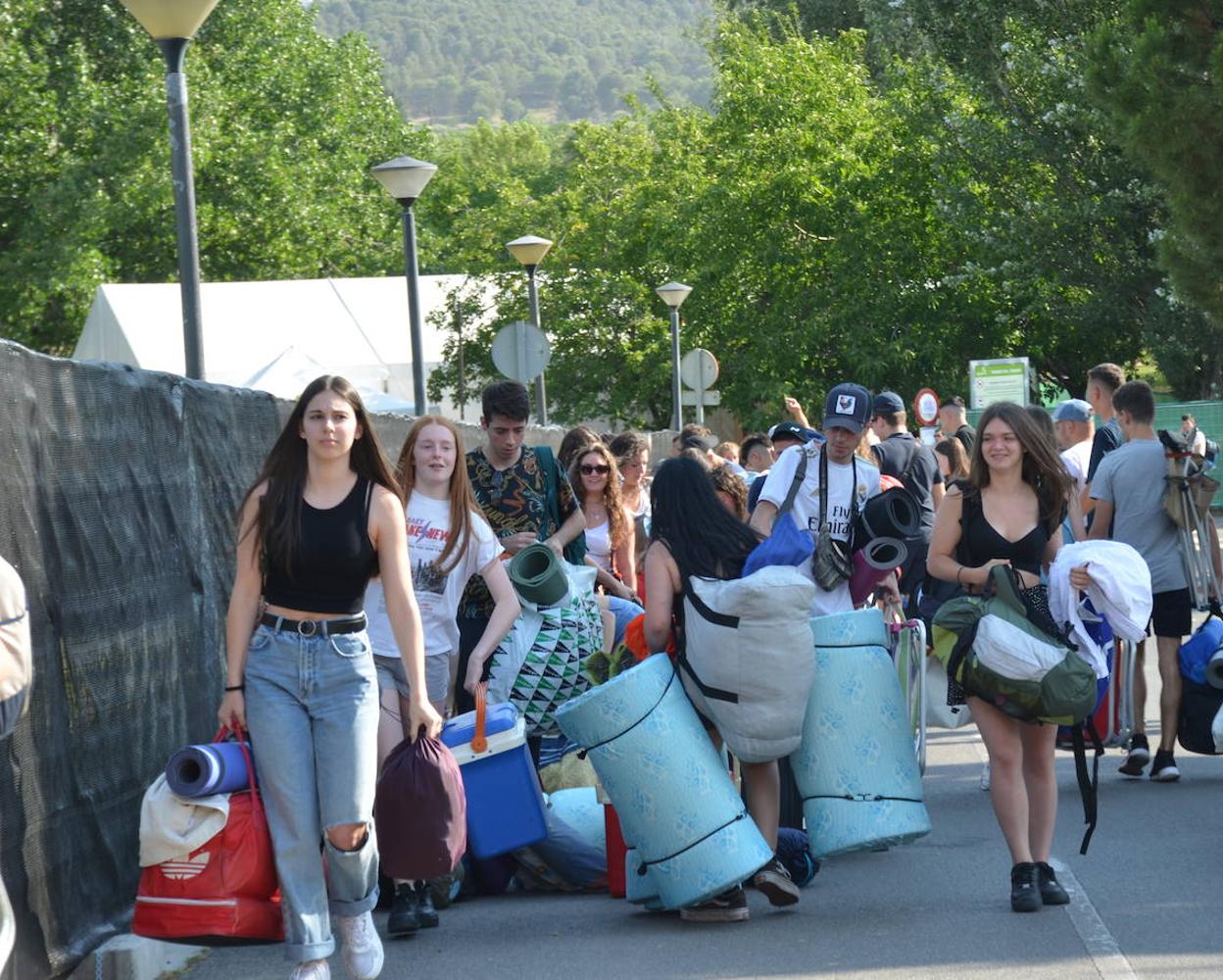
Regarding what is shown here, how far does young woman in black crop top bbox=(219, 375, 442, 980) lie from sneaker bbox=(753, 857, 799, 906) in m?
1.42

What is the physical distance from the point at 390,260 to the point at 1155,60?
35118 millimetres

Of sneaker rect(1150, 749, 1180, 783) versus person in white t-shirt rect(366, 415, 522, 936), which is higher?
person in white t-shirt rect(366, 415, 522, 936)

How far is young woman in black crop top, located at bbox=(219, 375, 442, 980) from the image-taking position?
538 cm

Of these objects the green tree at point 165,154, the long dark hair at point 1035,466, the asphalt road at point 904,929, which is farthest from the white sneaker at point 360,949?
the green tree at point 165,154

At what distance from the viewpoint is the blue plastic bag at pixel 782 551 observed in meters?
6.39

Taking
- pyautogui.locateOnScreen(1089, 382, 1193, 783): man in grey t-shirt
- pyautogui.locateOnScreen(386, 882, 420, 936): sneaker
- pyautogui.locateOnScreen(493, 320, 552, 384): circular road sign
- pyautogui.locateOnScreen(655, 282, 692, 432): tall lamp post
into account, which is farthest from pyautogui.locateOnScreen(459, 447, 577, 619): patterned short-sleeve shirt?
pyautogui.locateOnScreen(655, 282, 692, 432): tall lamp post

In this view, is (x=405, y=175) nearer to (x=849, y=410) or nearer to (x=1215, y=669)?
(x=849, y=410)

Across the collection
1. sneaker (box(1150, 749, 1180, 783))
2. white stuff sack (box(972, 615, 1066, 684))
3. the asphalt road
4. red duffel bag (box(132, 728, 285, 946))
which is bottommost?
sneaker (box(1150, 749, 1180, 783))

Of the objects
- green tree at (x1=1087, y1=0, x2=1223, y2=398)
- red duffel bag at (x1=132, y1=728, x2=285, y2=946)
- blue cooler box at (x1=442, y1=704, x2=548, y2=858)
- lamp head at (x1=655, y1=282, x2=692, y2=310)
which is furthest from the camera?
lamp head at (x1=655, y1=282, x2=692, y2=310)

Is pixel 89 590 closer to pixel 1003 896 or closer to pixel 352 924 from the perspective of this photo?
pixel 352 924

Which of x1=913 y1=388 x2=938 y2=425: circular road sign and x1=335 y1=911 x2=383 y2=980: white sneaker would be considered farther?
x1=913 y1=388 x2=938 y2=425: circular road sign

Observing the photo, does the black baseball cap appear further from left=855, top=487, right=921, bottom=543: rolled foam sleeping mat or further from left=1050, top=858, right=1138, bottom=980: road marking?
left=1050, top=858, right=1138, bottom=980: road marking

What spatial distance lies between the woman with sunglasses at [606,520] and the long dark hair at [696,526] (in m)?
3.22

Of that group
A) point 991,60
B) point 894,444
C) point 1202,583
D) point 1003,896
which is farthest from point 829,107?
point 1003,896
